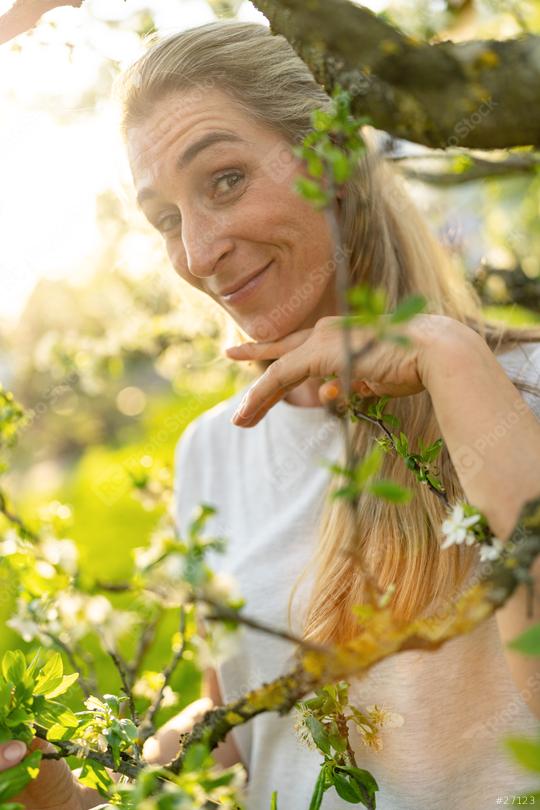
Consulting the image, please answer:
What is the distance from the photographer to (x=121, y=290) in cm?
391

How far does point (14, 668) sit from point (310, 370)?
0.64 meters

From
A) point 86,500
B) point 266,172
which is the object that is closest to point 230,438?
point 266,172

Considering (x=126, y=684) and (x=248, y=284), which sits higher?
(x=248, y=284)

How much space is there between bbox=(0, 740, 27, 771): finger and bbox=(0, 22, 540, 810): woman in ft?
0.86

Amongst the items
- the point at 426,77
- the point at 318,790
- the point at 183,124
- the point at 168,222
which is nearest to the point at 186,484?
the point at 168,222

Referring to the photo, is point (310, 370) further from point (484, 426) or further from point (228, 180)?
point (228, 180)

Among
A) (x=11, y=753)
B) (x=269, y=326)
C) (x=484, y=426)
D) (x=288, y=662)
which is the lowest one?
(x=288, y=662)

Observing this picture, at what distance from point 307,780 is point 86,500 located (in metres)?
5.43

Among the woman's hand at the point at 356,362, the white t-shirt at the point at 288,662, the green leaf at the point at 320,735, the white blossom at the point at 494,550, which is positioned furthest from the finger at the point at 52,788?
the white blossom at the point at 494,550

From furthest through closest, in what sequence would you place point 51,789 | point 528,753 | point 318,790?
1. point 51,789
2. point 318,790
3. point 528,753

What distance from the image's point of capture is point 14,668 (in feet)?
3.60

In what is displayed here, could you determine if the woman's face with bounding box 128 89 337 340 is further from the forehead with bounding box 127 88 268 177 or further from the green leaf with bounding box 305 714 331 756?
the green leaf with bounding box 305 714 331 756

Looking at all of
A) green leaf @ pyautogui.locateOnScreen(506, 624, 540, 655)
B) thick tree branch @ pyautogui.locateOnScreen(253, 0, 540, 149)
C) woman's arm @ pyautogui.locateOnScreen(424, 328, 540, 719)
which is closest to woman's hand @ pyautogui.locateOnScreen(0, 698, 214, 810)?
woman's arm @ pyautogui.locateOnScreen(424, 328, 540, 719)

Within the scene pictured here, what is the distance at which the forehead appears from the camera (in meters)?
1.61
